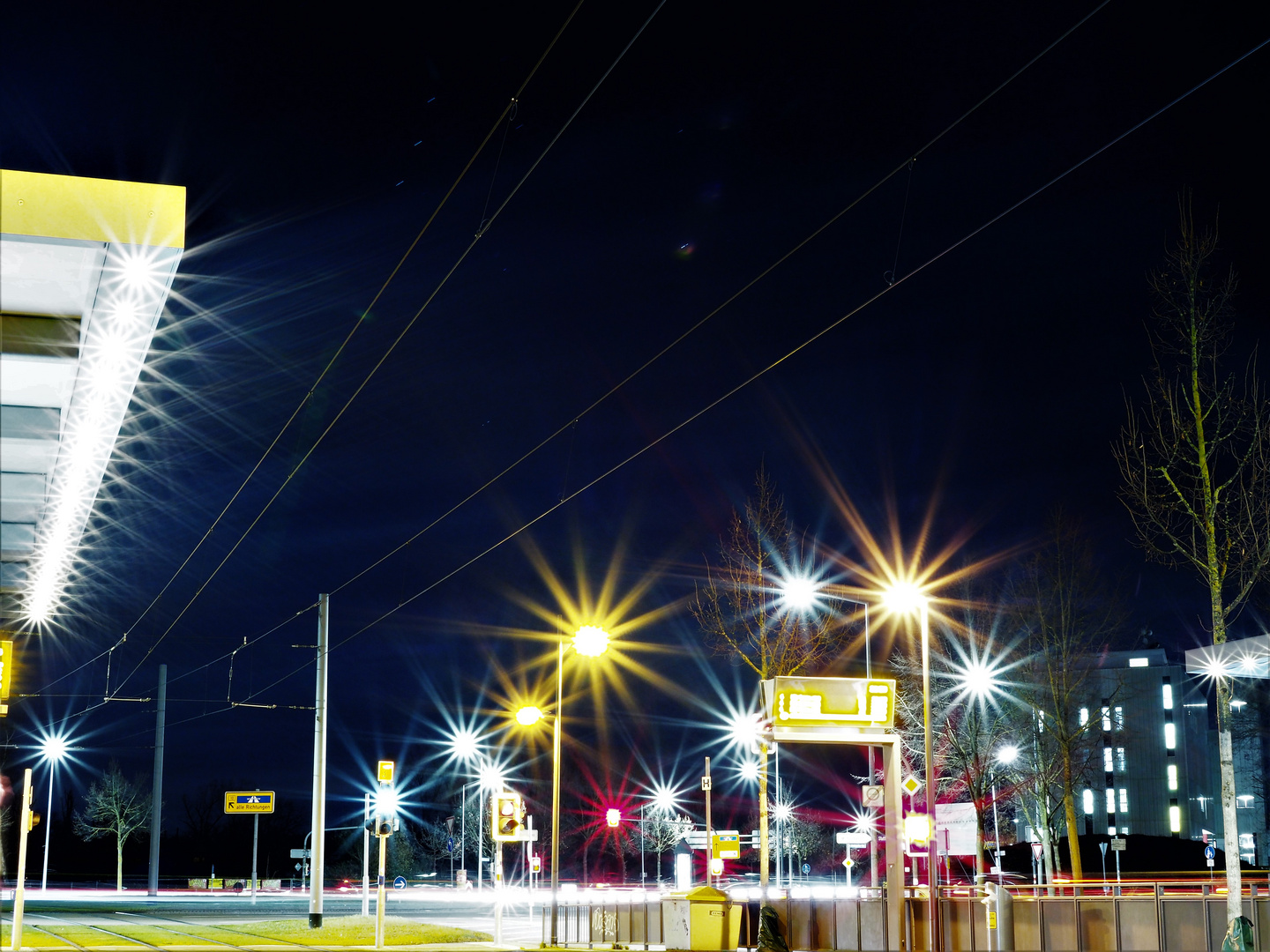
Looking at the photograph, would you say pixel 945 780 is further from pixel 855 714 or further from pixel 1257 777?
pixel 1257 777

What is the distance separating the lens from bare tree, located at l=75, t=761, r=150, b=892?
93.6m

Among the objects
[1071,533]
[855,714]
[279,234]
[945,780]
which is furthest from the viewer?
[945,780]

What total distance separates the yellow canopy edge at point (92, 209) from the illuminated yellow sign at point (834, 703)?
60.6 feet

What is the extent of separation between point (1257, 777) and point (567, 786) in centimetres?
5161

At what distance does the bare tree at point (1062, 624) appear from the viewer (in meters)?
40.7

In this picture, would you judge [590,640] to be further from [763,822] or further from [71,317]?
[71,317]

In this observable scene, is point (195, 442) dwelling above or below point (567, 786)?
above

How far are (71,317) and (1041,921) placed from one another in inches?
938

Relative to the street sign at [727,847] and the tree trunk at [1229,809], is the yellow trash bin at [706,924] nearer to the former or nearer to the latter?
the street sign at [727,847]

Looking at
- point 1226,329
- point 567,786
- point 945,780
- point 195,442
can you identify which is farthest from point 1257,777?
point 195,442

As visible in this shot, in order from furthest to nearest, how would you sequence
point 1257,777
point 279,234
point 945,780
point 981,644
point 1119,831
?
point 1119,831 → point 1257,777 → point 945,780 → point 981,644 → point 279,234

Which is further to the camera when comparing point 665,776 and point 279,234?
point 665,776

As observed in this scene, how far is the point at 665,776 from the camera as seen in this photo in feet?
357

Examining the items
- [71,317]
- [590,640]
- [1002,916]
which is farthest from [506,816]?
[71,317]
